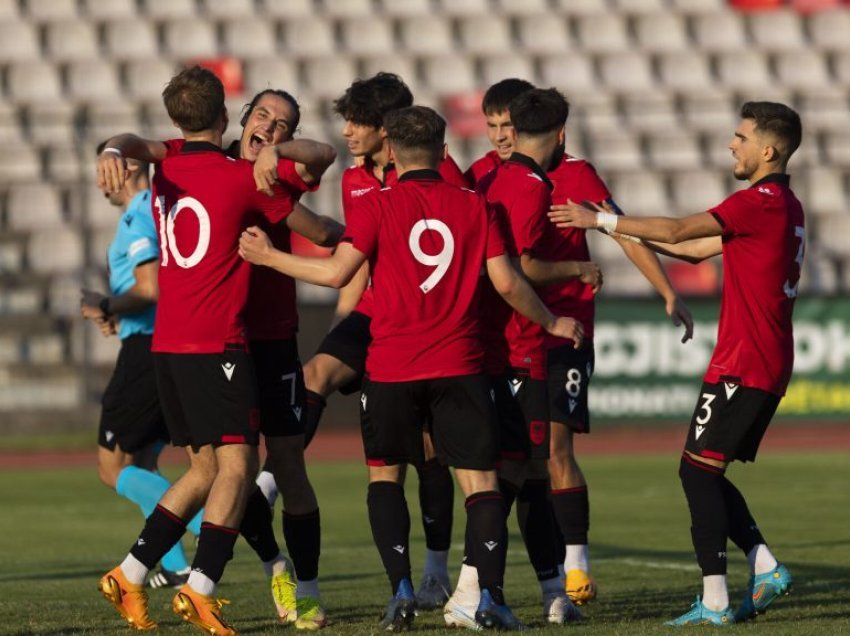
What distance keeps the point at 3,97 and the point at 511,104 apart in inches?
726

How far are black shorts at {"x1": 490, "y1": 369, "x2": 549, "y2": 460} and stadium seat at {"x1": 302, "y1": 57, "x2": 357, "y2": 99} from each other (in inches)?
714

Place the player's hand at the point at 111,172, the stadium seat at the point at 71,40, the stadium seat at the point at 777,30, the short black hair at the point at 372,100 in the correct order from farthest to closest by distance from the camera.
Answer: the stadium seat at the point at 777,30
the stadium seat at the point at 71,40
the short black hair at the point at 372,100
the player's hand at the point at 111,172

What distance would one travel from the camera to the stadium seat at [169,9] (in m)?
25.4

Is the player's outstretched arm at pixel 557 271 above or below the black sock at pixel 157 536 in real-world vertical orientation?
above

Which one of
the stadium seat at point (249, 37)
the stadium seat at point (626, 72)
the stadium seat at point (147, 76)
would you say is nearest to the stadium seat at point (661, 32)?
the stadium seat at point (626, 72)

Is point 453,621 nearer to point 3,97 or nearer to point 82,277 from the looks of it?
point 82,277

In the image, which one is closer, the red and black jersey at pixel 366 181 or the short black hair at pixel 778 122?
the short black hair at pixel 778 122

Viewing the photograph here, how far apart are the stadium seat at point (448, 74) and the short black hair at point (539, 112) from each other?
1787cm

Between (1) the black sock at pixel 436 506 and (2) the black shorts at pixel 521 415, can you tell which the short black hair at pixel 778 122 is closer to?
(2) the black shorts at pixel 521 415

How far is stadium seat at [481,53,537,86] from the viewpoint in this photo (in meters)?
25.5

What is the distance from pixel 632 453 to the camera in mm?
19156

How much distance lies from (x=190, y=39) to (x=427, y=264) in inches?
765

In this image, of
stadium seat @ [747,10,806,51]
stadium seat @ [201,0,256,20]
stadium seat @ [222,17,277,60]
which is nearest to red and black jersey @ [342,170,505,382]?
stadium seat @ [222,17,277,60]

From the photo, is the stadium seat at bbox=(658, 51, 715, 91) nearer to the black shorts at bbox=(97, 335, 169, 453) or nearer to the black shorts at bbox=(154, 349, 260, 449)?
the black shorts at bbox=(97, 335, 169, 453)
